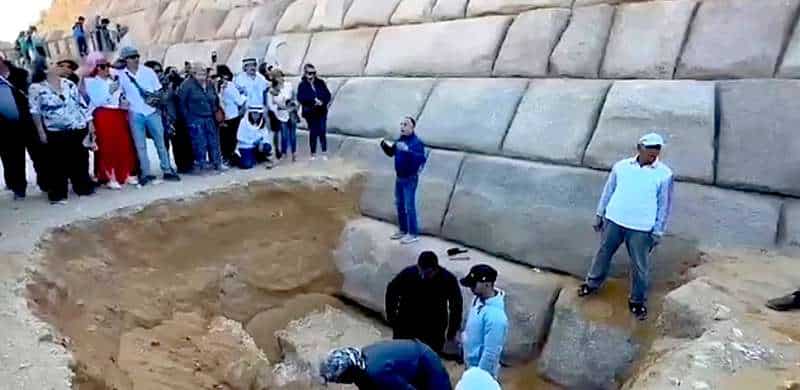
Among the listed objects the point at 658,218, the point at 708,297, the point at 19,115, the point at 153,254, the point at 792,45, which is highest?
the point at 792,45

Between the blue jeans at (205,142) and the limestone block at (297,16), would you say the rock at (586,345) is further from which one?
the limestone block at (297,16)

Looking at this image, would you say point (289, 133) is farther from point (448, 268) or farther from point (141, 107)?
point (448, 268)

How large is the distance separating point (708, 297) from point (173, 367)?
5060 mm

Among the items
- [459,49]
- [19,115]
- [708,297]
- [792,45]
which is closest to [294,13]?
→ [459,49]

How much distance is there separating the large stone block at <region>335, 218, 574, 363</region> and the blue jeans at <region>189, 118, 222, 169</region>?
1909mm

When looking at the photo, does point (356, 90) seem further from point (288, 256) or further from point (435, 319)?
point (435, 319)

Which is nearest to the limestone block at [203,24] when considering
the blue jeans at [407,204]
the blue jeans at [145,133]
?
the blue jeans at [145,133]

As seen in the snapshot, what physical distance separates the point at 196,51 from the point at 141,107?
746cm

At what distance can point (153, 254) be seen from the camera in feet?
26.2

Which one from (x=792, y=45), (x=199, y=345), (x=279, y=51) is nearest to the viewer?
(x=792, y=45)

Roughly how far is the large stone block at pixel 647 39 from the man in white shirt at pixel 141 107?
16.8 feet

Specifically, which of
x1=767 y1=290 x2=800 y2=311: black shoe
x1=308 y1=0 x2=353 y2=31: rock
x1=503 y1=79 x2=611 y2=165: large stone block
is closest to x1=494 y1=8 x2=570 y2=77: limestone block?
x1=503 y1=79 x2=611 y2=165: large stone block

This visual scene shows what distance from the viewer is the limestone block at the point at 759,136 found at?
6176mm

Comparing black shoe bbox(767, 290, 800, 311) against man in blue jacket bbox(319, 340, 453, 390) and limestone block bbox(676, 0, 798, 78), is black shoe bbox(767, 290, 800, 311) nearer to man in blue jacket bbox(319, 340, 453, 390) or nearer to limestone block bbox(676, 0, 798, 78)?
man in blue jacket bbox(319, 340, 453, 390)
